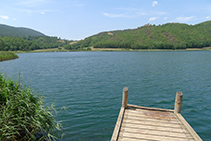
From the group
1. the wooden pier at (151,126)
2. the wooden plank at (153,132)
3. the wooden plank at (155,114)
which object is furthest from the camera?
the wooden plank at (155,114)

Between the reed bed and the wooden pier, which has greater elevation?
the reed bed

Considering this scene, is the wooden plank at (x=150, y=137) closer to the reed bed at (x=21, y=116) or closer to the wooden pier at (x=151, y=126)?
the wooden pier at (x=151, y=126)

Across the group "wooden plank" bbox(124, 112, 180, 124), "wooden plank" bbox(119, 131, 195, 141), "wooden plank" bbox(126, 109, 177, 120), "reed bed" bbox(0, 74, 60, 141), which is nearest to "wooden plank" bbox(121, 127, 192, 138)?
"wooden plank" bbox(119, 131, 195, 141)

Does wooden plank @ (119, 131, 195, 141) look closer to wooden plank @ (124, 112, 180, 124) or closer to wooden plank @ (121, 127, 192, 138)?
wooden plank @ (121, 127, 192, 138)

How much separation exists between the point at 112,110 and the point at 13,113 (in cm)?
810

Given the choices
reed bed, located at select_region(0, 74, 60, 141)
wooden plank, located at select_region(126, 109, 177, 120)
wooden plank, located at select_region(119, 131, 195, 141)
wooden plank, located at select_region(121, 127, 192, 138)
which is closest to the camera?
reed bed, located at select_region(0, 74, 60, 141)

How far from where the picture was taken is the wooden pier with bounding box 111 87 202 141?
6.93 metres

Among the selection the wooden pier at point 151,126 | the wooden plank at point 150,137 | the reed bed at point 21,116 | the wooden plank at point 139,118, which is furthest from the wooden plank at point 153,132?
the reed bed at point 21,116

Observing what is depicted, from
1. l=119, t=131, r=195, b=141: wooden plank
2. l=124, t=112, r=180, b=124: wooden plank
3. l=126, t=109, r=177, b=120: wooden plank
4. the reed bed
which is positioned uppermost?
the reed bed

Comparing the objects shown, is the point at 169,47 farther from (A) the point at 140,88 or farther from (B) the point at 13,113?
(B) the point at 13,113

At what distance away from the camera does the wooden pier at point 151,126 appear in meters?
6.93

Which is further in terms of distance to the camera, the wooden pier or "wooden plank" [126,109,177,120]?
"wooden plank" [126,109,177,120]

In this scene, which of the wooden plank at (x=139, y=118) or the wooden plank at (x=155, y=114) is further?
the wooden plank at (x=155, y=114)

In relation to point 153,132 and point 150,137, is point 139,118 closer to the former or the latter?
point 153,132
